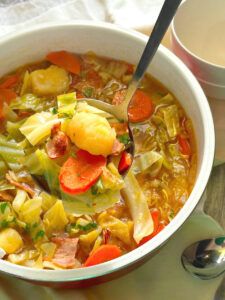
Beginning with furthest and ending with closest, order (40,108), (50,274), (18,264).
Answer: (40,108)
(18,264)
(50,274)

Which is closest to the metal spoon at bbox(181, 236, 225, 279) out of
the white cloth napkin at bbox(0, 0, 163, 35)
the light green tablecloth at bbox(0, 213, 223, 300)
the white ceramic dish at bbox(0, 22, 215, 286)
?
the light green tablecloth at bbox(0, 213, 223, 300)

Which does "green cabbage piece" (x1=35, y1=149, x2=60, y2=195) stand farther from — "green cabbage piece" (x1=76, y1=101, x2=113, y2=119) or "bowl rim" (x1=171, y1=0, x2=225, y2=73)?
"bowl rim" (x1=171, y1=0, x2=225, y2=73)

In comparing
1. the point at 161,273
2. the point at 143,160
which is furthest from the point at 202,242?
the point at 143,160

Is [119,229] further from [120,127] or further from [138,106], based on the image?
[138,106]

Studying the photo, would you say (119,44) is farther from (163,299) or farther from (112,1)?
(163,299)

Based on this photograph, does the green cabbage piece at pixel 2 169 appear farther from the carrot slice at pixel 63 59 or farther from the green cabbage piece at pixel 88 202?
the carrot slice at pixel 63 59

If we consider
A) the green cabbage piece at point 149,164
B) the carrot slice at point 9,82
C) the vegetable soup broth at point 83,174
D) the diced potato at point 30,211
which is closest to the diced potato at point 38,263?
the vegetable soup broth at point 83,174
